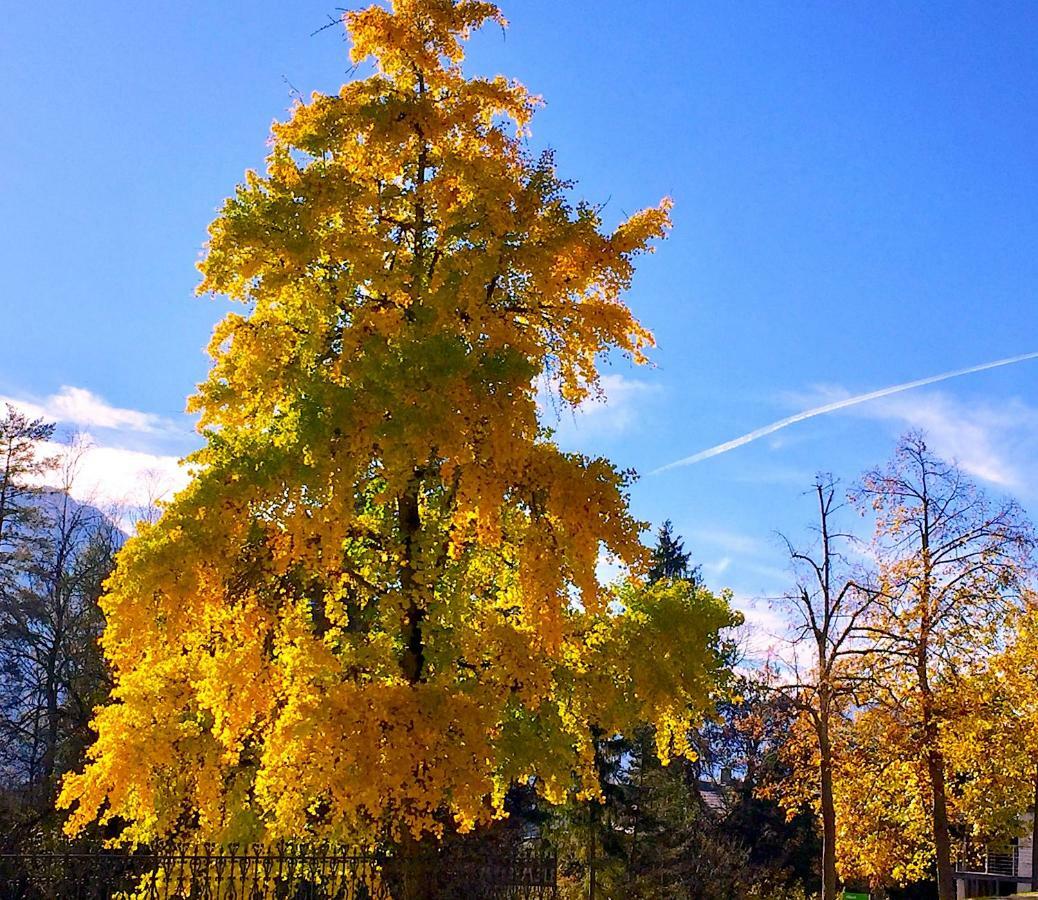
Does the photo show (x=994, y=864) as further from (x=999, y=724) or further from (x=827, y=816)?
(x=827, y=816)

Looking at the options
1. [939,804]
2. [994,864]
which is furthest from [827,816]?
[994,864]

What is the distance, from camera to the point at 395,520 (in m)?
14.1

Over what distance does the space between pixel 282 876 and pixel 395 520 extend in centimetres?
469

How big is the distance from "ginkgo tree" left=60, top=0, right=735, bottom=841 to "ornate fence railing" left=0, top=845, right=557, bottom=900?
0.51 m

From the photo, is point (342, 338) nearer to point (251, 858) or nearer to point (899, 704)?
point (251, 858)

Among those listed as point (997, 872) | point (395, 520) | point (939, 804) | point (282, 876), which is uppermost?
point (395, 520)

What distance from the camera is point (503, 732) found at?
1272 cm

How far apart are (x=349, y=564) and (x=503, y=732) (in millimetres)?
2781

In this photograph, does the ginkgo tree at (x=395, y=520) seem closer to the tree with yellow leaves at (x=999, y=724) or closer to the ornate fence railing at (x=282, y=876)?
the ornate fence railing at (x=282, y=876)

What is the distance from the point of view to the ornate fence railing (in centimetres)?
1298

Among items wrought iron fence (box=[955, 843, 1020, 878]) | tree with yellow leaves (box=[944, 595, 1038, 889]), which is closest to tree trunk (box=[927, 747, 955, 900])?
tree with yellow leaves (box=[944, 595, 1038, 889])

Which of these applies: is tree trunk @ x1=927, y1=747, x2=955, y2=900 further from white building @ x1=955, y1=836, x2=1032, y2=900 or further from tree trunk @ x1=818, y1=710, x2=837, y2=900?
white building @ x1=955, y1=836, x2=1032, y2=900

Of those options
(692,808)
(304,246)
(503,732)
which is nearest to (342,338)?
(304,246)

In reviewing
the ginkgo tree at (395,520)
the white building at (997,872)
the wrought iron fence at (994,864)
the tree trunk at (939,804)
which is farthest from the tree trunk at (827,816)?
the white building at (997,872)
